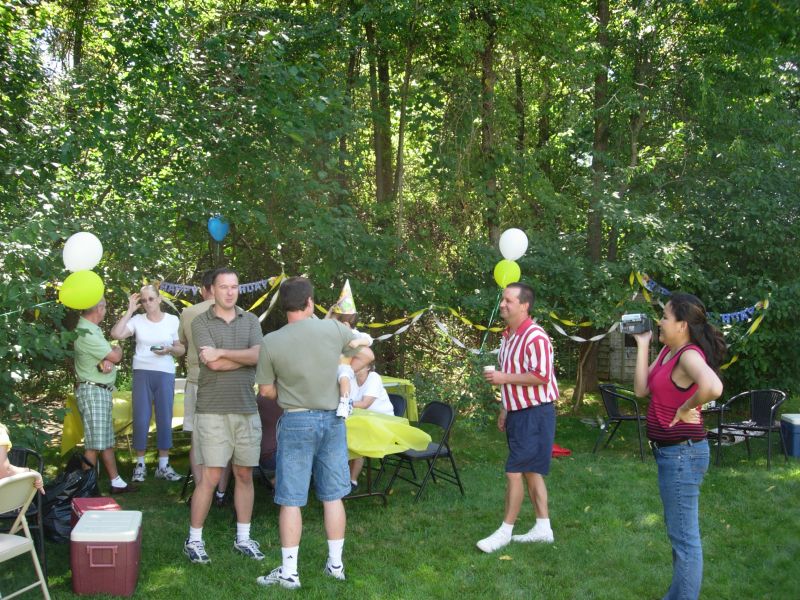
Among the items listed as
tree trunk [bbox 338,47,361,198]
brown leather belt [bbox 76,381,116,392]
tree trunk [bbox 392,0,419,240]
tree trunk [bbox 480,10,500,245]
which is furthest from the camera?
tree trunk [bbox 480,10,500,245]

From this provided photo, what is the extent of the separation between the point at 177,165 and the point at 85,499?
14.0 feet

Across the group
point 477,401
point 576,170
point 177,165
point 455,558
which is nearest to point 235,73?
point 177,165

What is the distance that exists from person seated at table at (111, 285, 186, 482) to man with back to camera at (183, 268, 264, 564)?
191 cm

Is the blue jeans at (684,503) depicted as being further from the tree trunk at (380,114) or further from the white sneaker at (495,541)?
the tree trunk at (380,114)

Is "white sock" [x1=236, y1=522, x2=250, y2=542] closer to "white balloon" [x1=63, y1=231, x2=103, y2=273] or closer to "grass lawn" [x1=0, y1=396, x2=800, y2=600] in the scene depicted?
"grass lawn" [x1=0, y1=396, x2=800, y2=600]

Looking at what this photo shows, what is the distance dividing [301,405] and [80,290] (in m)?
1.91

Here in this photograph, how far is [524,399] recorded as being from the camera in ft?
15.2

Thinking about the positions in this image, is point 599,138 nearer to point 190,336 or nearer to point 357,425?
point 357,425

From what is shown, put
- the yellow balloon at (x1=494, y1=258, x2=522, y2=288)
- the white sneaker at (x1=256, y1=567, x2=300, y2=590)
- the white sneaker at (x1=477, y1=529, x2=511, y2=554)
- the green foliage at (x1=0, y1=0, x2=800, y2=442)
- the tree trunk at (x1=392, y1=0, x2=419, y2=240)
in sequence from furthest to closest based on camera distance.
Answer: the tree trunk at (x1=392, y1=0, x2=419, y2=240)
the yellow balloon at (x1=494, y1=258, x2=522, y2=288)
the green foliage at (x1=0, y1=0, x2=800, y2=442)
the white sneaker at (x1=477, y1=529, x2=511, y2=554)
the white sneaker at (x1=256, y1=567, x2=300, y2=590)

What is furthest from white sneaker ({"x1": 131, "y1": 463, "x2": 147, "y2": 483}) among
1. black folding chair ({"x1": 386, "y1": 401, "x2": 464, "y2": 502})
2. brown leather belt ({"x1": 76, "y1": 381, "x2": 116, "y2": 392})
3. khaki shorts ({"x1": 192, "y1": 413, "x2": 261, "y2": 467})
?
khaki shorts ({"x1": 192, "y1": 413, "x2": 261, "y2": 467})

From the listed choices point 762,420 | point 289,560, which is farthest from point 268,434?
point 762,420

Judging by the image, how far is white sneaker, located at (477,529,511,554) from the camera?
184 inches

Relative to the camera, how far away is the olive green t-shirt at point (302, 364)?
155 inches

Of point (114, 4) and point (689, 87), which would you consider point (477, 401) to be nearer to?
point (689, 87)
